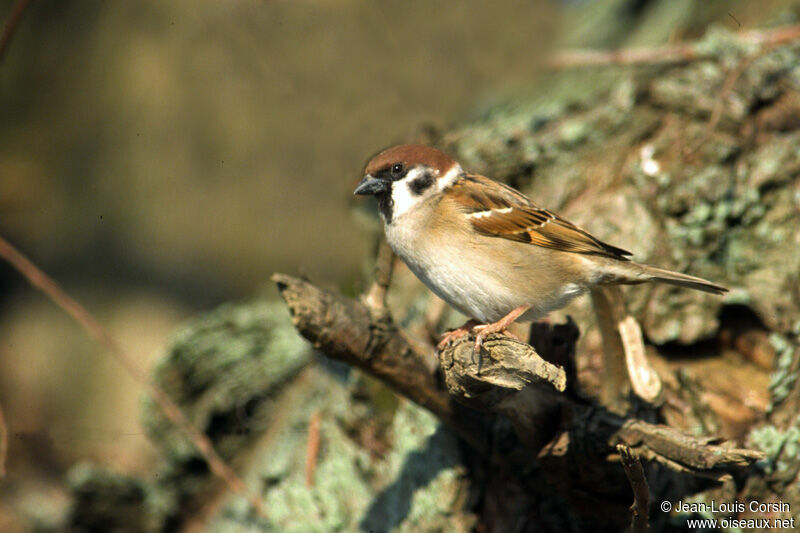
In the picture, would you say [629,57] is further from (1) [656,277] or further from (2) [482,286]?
(2) [482,286]

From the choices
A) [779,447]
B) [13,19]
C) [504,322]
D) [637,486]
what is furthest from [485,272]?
[13,19]

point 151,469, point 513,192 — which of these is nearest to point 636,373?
point 513,192

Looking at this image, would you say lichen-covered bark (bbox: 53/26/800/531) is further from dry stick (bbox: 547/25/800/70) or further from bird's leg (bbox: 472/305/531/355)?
bird's leg (bbox: 472/305/531/355)

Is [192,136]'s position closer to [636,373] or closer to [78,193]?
[78,193]

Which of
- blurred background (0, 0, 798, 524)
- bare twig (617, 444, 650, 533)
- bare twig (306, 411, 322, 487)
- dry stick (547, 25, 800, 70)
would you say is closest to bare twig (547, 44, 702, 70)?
dry stick (547, 25, 800, 70)

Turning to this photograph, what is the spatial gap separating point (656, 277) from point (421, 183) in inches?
35.9

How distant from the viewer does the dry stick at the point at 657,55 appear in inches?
141

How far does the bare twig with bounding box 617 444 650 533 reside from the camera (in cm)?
181

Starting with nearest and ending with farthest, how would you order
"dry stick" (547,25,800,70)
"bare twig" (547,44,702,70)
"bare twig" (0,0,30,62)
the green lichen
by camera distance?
the green lichen < "bare twig" (0,0,30,62) < "dry stick" (547,25,800,70) < "bare twig" (547,44,702,70)

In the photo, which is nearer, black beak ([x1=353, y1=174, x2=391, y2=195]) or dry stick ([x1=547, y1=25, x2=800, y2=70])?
black beak ([x1=353, y1=174, x2=391, y2=195])

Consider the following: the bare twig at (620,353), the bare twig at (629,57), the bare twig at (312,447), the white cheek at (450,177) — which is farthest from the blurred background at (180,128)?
the bare twig at (620,353)

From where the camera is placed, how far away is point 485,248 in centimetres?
244

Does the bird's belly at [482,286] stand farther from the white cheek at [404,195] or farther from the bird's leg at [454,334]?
the white cheek at [404,195]

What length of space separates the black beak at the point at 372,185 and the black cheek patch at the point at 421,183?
0.32 feet
